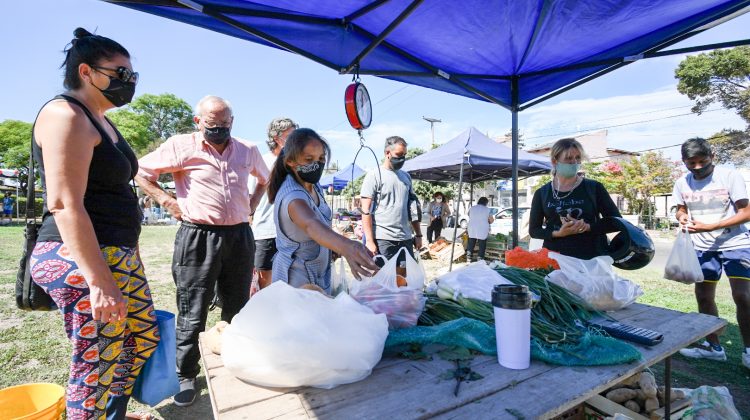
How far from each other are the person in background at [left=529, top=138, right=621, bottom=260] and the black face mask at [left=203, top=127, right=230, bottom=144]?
2.35 meters

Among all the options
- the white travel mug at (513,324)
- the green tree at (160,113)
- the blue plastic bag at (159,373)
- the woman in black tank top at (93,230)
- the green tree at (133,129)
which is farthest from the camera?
the green tree at (160,113)

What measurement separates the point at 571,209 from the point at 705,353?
194 centimetres

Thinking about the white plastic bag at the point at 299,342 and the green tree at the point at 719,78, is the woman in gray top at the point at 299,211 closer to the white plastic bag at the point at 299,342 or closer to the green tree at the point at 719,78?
the white plastic bag at the point at 299,342

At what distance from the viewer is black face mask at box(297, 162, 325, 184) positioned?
1.78 metres

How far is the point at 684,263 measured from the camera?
2.84 m

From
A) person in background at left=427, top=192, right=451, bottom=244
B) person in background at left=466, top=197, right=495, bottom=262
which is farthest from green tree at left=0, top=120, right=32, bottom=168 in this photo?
person in background at left=466, top=197, right=495, bottom=262

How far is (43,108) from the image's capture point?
4.42 feet

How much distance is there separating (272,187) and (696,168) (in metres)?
3.42

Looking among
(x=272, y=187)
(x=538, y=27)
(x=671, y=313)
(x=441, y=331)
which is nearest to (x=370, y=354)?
(x=441, y=331)

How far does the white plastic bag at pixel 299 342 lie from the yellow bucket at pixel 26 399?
48.6 inches

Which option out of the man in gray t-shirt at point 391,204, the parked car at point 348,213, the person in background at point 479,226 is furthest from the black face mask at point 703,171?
the person in background at point 479,226

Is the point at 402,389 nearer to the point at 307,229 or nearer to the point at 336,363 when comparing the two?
the point at 336,363

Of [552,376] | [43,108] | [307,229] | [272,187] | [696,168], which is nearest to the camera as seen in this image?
[552,376]

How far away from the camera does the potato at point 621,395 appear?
6.48 ft
